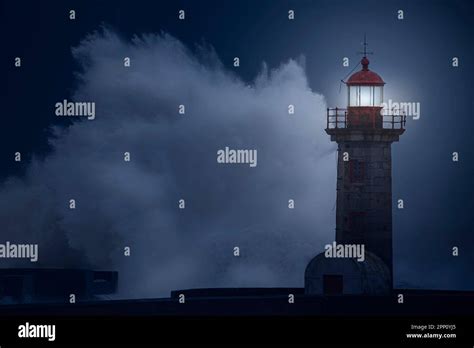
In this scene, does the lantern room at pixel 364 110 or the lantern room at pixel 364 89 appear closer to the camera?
the lantern room at pixel 364 110

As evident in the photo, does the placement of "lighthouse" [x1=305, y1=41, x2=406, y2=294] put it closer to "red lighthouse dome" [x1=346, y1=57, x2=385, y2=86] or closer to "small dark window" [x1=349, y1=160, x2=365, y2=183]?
"small dark window" [x1=349, y1=160, x2=365, y2=183]

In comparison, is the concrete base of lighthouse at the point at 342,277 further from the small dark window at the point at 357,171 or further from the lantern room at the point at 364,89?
the lantern room at the point at 364,89

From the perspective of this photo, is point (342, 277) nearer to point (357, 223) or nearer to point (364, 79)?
point (357, 223)

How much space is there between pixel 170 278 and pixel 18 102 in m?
8.00

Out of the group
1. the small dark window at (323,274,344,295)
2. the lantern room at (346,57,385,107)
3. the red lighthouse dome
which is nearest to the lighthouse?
the small dark window at (323,274,344,295)

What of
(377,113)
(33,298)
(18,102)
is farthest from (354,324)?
(18,102)

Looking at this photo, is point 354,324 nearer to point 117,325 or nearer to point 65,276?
point 117,325

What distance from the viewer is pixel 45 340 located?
28.2 m

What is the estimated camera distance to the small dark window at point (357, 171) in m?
40.0

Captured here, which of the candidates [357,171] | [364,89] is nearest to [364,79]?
[364,89]

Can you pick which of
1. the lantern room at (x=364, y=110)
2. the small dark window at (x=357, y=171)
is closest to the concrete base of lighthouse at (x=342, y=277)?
the small dark window at (x=357, y=171)

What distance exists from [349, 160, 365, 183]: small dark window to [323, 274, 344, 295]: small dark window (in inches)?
93.7

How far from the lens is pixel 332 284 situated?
39531 millimetres

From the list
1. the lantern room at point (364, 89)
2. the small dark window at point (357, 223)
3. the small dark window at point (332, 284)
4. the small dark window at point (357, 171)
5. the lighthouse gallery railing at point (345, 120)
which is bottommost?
the small dark window at point (332, 284)
